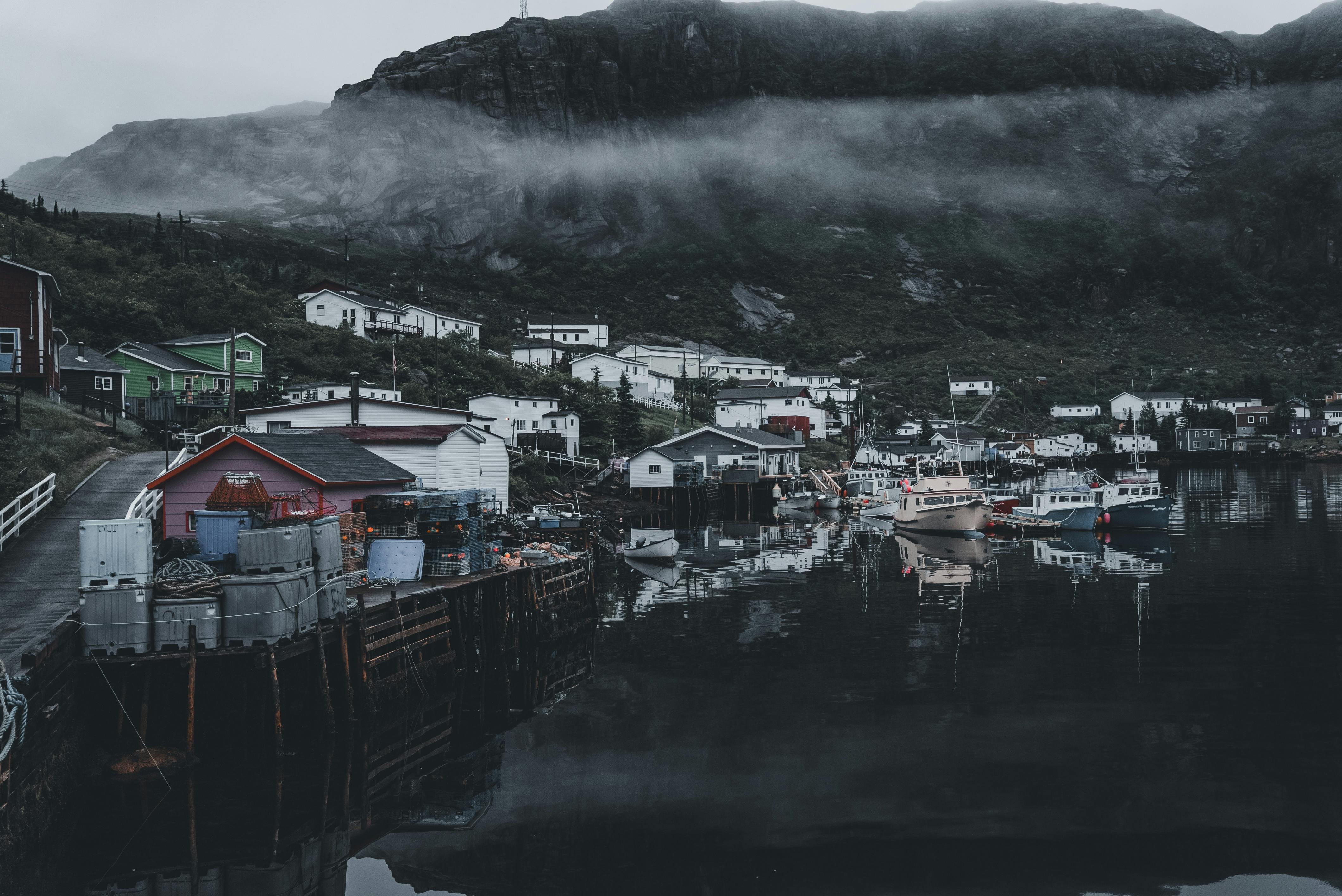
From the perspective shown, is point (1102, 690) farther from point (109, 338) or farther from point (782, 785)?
point (109, 338)

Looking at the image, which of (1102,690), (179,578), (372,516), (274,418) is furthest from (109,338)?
(1102,690)

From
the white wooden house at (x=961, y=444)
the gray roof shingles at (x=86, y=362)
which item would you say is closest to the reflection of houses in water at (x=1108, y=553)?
the gray roof shingles at (x=86, y=362)

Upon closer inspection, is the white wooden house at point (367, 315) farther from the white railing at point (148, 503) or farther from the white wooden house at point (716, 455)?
the white railing at point (148, 503)

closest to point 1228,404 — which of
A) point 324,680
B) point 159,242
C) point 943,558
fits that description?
point 943,558

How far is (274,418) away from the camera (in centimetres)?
4691

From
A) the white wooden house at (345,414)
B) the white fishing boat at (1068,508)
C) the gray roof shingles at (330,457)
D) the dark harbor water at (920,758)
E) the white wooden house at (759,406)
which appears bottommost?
the dark harbor water at (920,758)

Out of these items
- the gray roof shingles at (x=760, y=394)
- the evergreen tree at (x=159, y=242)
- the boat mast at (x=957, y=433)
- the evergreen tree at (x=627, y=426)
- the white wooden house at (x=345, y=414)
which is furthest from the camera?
the gray roof shingles at (x=760, y=394)

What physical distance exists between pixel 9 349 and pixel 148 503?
18.1m

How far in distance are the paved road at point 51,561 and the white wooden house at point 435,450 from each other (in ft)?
28.3

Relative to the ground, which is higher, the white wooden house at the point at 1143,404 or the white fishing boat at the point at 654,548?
the white wooden house at the point at 1143,404

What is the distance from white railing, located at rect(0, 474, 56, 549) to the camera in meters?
24.5

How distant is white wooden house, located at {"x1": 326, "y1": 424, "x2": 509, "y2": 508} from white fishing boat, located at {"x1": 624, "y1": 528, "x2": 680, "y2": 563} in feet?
25.0

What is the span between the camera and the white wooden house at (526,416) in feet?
246

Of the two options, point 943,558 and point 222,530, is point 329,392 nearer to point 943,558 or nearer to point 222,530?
point 222,530
